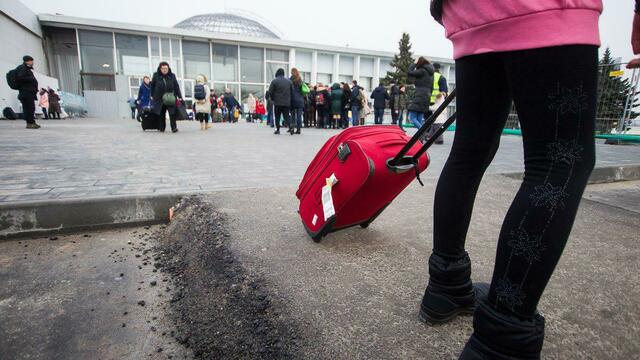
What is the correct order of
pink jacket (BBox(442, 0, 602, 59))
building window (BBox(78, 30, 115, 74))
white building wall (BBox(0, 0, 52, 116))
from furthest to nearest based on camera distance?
Result: building window (BBox(78, 30, 115, 74)), white building wall (BBox(0, 0, 52, 116)), pink jacket (BBox(442, 0, 602, 59))

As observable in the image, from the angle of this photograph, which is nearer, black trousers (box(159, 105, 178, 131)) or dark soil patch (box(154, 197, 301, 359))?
dark soil patch (box(154, 197, 301, 359))

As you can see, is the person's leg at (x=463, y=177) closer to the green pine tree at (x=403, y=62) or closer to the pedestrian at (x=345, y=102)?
the pedestrian at (x=345, y=102)

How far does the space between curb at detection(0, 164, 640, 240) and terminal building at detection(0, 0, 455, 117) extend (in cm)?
→ 2245

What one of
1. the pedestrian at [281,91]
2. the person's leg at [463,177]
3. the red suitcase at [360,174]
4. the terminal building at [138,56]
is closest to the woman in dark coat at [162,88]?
the pedestrian at [281,91]

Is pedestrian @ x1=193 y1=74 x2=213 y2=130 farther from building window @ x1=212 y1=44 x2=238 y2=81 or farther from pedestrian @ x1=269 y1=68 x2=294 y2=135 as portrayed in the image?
building window @ x1=212 y1=44 x2=238 y2=81

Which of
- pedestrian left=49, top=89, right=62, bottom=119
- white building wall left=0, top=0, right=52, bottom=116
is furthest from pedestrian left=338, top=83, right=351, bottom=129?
white building wall left=0, top=0, right=52, bottom=116

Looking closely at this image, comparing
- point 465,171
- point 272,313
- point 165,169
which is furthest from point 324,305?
point 165,169

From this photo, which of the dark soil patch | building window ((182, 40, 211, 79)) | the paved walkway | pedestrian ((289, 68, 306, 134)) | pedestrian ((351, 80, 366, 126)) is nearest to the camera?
the dark soil patch

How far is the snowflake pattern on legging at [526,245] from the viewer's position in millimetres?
863

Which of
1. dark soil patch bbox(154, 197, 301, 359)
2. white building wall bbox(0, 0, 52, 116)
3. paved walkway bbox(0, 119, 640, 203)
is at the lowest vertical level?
dark soil patch bbox(154, 197, 301, 359)

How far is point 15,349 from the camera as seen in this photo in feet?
4.22

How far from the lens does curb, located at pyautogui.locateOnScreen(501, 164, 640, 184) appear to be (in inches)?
161

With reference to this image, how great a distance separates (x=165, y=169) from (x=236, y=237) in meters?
2.32

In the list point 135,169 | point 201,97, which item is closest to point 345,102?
point 201,97
